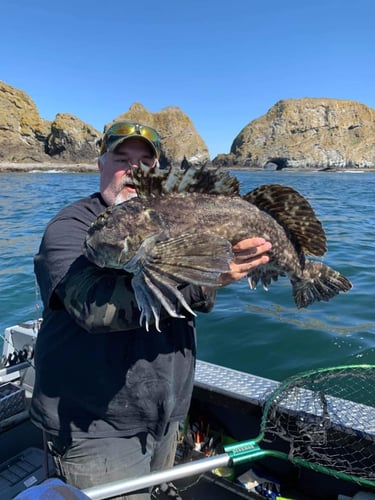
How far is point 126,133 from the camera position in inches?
120

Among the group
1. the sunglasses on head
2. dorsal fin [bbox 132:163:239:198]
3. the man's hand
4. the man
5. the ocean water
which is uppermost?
the sunglasses on head

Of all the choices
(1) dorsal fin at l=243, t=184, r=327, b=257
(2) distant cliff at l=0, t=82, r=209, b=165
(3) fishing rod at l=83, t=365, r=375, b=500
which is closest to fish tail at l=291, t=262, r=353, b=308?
(1) dorsal fin at l=243, t=184, r=327, b=257

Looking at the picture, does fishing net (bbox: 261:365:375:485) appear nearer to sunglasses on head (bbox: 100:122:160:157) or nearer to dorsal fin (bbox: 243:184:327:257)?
dorsal fin (bbox: 243:184:327:257)

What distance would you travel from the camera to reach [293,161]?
143 meters

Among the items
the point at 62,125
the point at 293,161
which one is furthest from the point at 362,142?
the point at 62,125

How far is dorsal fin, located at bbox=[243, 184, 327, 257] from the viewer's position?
10.7 feet

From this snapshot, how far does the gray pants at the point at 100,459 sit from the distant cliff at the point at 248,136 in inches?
4028

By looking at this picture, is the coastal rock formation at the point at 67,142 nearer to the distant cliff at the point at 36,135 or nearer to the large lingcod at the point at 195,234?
the distant cliff at the point at 36,135

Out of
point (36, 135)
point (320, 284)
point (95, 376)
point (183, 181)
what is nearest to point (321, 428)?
point (320, 284)

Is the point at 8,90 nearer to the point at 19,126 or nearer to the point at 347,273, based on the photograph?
the point at 19,126

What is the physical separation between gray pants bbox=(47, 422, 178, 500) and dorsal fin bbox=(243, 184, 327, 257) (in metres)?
1.82

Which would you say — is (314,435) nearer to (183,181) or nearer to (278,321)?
(183,181)

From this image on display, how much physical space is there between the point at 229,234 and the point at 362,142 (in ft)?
540

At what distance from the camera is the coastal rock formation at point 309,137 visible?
144 metres
